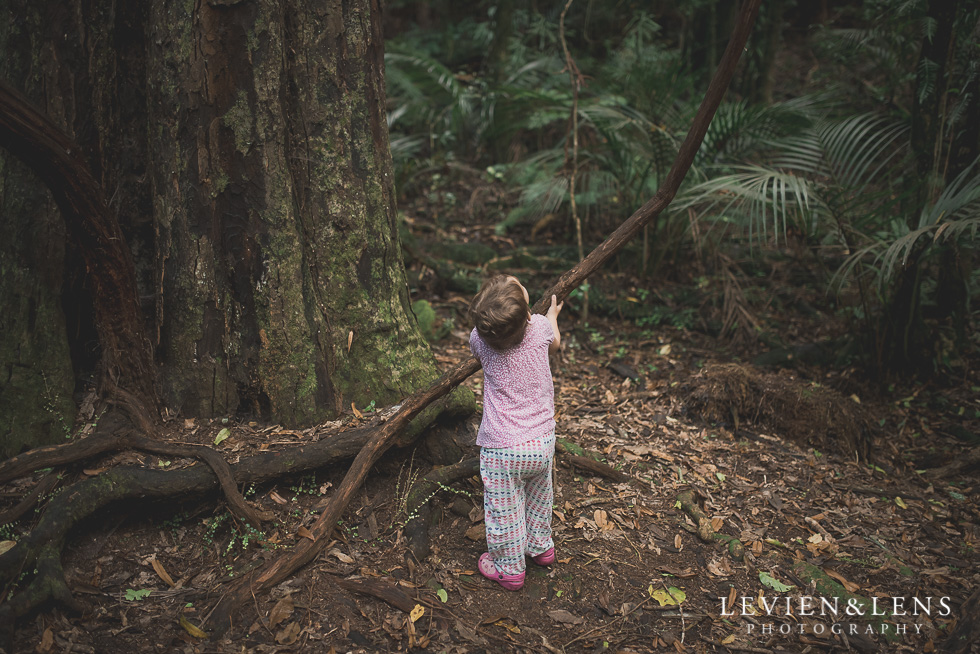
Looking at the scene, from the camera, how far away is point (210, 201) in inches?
117

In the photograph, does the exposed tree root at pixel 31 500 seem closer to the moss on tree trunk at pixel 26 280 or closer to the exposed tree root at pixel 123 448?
the exposed tree root at pixel 123 448

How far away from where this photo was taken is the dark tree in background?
115 inches

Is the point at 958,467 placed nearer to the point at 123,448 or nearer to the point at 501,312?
the point at 501,312

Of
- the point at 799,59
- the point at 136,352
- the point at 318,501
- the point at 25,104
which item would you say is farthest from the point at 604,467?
the point at 799,59

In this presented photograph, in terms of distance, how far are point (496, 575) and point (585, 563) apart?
0.49 meters

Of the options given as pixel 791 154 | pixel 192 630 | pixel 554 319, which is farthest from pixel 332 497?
pixel 791 154

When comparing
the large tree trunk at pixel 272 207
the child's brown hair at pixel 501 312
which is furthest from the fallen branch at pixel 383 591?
the child's brown hair at pixel 501 312

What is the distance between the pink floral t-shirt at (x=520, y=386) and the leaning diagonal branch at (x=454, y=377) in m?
0.20

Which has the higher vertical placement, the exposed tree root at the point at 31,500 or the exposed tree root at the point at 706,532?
the exposed tree root at the point at 31,500

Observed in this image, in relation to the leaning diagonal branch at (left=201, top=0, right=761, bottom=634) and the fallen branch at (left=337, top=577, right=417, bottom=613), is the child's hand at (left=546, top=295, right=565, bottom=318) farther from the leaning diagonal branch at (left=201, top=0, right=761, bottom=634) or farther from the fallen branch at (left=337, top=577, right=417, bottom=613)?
the fallen branch at (left=337, top=577, right=417, bottom=613)

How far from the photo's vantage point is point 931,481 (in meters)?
4.01

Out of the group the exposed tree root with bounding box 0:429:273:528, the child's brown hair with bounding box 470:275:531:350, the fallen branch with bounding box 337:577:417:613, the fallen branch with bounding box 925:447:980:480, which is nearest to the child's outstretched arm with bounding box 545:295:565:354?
the child's brown hair with bounding box 470:275:531:350

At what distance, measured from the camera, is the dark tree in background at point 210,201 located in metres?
2.92

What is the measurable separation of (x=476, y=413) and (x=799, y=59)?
42.2 ft
